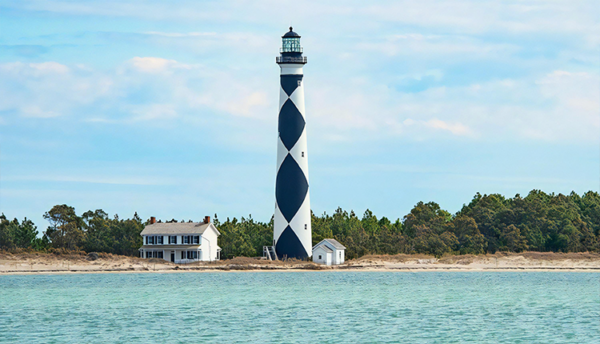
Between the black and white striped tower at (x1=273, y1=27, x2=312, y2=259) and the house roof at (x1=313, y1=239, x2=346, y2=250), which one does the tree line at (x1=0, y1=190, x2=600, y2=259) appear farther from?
the black and white striped tower at (x1=273, y1=27, x2=312, y2=259)

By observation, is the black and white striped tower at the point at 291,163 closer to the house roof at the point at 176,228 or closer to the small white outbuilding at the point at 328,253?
the small white outbuilding at the point at 328,253

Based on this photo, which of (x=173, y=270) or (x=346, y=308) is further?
(x=173, y=270)

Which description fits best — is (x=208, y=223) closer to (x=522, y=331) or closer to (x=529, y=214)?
(x=529, y=214)

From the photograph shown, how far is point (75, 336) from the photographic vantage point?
93.2 ft

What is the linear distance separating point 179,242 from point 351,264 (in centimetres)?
1592

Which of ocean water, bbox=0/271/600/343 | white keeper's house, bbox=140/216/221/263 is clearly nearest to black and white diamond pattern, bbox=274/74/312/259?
ocean water, bbox=0/271/600/343

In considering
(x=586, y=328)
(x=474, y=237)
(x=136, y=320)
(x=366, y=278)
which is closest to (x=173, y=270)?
(x=366, y=278)

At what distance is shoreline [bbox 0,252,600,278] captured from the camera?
67.4 m

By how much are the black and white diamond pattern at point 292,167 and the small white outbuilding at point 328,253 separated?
3940 millimetres

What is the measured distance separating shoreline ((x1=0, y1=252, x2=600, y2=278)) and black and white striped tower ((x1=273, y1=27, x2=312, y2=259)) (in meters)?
4.23

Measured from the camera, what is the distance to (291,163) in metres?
61.5

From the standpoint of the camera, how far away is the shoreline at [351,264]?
221ft

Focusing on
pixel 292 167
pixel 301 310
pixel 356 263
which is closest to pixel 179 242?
pixel 292 167

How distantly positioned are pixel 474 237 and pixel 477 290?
23.9m
